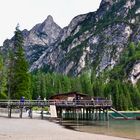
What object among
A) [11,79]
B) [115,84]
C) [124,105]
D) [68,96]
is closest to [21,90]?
[11,79]

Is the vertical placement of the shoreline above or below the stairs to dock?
below

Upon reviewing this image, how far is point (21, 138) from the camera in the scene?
94.1 ft

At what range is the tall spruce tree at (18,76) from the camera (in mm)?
91500

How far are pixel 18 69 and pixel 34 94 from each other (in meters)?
63.2

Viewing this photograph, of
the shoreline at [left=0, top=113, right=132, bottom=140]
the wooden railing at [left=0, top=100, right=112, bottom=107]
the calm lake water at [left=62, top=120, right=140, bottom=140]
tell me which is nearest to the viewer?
the shoreline at [left=0, top=113, right=132, bottom=140]

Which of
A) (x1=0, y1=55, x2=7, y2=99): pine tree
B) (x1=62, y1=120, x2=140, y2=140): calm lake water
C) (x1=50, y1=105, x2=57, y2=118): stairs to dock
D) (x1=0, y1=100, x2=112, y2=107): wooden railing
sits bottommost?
(x1=62, y1=120, x2=140, y2=140): calm lake water

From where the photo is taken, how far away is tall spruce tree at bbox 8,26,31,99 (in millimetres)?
91500

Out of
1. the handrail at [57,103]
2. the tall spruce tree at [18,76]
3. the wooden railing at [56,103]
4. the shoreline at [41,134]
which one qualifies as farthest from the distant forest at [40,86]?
the shoreline at [41,134]

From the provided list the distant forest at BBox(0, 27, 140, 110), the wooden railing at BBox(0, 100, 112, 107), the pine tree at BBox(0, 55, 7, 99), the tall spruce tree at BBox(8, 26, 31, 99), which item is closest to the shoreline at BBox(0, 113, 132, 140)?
the wooden railing at BBox(0, 100, 112, 107)

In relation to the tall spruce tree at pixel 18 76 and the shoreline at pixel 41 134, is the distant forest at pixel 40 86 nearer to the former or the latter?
the tall spruce tree at pixel 18 76

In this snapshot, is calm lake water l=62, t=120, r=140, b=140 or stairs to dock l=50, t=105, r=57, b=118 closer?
calm lake water l=62, t=120, r=140, b=140

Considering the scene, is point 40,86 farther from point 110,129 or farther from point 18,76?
point 110,129

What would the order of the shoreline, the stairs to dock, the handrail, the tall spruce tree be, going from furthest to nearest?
the tall spruce tree → the stairs to dock → the handrail → the shoreline

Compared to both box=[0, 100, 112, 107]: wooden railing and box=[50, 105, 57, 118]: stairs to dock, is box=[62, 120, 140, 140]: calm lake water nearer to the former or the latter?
box=[50, 105, 57, 118]: stairs to dock
